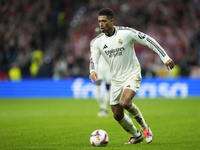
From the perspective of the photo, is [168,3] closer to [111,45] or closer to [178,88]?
[178,88]

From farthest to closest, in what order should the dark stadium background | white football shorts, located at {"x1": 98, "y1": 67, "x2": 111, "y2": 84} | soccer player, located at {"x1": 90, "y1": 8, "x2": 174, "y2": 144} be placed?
1. the dark stadium background
2. white football shorts, located at {"x1": 98, "y1": 67, "x2": 111, "y2": 84}
3. soccer player, located at {"x1": 90, "y1": 8, "x2": 174, "y2": 144}

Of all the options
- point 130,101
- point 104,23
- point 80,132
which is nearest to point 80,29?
point 80,132

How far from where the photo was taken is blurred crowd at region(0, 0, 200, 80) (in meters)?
23.8

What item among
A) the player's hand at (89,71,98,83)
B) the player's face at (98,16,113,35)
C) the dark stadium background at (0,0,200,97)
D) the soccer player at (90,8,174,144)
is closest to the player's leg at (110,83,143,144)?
the soccer player at (90,8,174,144)

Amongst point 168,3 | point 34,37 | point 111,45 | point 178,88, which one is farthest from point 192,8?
point 111,45

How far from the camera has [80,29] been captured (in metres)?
25.2

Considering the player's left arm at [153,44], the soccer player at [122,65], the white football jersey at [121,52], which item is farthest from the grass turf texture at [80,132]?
the player's left arm at [153,44]

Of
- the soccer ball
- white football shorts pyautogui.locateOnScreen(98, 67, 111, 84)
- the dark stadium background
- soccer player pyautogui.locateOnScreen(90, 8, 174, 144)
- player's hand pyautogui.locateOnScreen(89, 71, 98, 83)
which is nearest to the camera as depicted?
the soccer ball

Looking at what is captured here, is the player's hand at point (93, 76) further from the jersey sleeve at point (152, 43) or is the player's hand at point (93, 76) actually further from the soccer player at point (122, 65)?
the jersey sleeve at point (152, 43)

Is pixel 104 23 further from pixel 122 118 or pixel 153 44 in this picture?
pixel 122 118

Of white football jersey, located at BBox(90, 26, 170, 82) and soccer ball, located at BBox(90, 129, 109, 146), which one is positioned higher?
white football jersey, located at BBox(90, 26, 170, 82)

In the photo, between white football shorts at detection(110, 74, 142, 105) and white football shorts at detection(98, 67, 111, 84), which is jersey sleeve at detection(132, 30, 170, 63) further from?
white football shorts at detection(98, 67, 111, 84)

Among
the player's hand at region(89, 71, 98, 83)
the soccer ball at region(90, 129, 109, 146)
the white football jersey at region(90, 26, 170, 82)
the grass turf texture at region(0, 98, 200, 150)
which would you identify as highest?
the white football jersey at region(90, 26, 170, 82)

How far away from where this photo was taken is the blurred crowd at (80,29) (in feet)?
78.0
